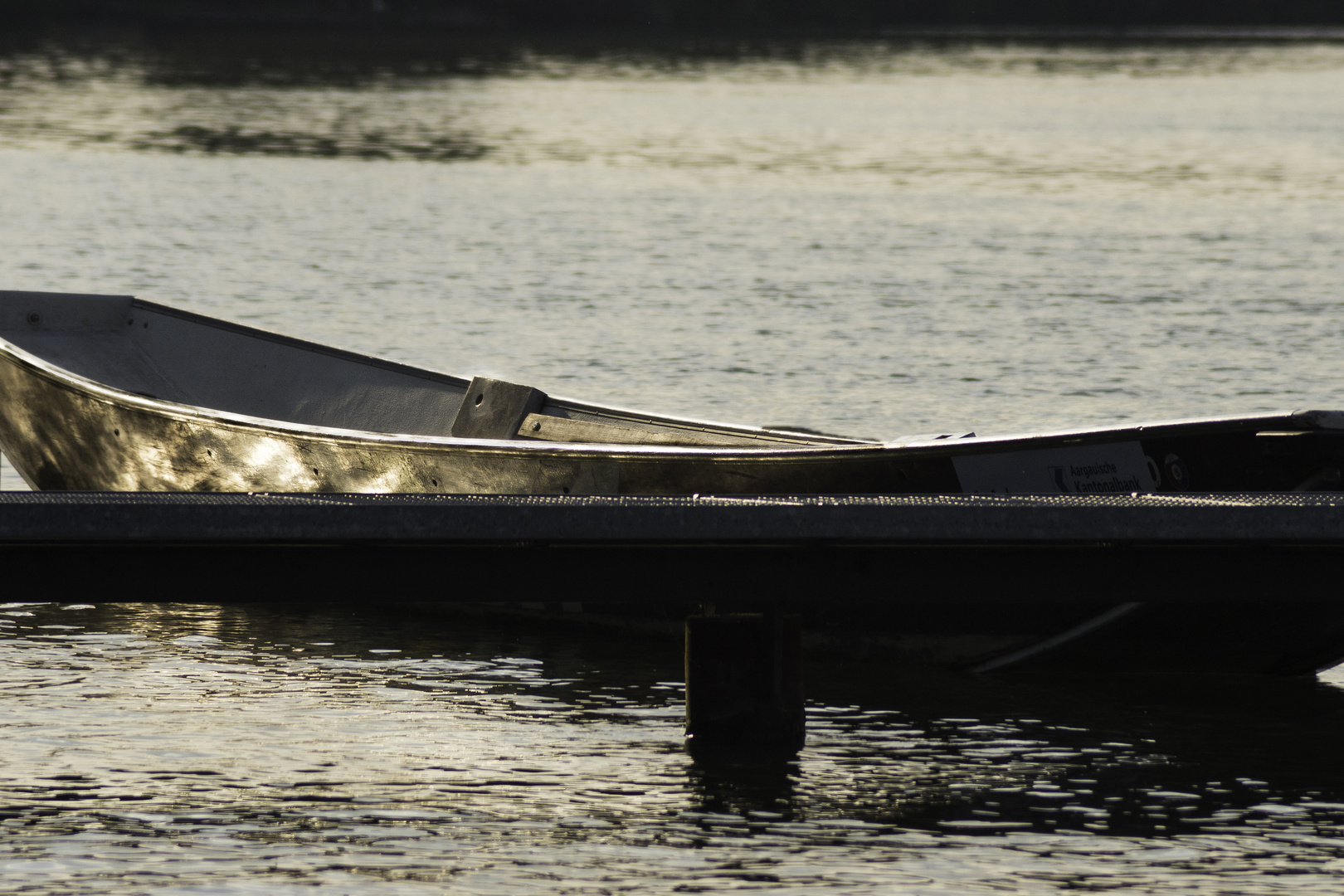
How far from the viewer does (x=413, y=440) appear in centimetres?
1039

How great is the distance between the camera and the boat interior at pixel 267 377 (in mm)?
12078

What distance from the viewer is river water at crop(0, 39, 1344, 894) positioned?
287 inches

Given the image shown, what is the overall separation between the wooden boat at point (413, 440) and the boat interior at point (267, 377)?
0.04 ft

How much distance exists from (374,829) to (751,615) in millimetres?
1647

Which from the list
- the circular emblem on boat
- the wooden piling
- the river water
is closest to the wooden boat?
the circular emblem on boat

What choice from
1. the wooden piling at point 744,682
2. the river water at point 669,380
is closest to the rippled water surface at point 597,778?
the river water at point 669,380

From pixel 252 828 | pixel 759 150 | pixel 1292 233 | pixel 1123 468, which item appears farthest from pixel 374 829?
pixel 759 150

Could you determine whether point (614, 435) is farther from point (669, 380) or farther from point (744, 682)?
point (669, 380)

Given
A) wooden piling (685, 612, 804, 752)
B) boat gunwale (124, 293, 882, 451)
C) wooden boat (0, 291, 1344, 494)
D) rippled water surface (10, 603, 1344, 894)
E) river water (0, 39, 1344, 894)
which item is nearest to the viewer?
rippled water surface (10, 603, 1344, 894)

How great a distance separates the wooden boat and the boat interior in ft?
0.04

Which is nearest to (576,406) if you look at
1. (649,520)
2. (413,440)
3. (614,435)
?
(614,435)

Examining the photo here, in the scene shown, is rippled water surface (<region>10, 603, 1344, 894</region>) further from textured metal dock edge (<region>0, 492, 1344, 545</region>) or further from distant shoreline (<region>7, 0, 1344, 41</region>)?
distant shoreline (<region>7, 0, 1344, 41</region>)

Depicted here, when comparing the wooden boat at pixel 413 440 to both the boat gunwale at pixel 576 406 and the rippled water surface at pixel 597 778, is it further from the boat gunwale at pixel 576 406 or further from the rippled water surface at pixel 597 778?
the rippled water surface at pixel 597 778

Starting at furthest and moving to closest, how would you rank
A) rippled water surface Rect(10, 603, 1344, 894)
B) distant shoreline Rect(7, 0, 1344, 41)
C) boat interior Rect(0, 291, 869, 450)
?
1. distant shoreline Rect(7, 0, 1344, 41)
2. boat interior Rect(0, 291, 869, 450)
3. rippled water surface Rect(10, 603, 1344, 894)
